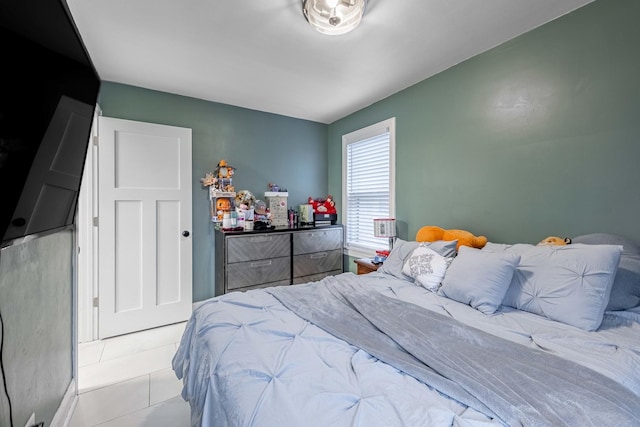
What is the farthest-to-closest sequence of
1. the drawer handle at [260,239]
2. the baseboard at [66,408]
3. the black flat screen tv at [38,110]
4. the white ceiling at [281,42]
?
1. the drawer handle at [260,239]
2. the white ceiling at [281,42]
3. the baseboard at [66,408]
4. the black flat screen tv at [38,110]

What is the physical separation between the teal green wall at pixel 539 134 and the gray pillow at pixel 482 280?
0.67 m

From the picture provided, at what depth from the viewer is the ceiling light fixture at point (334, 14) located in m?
1.71

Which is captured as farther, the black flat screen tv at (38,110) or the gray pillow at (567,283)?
the gray pillow at (567,283)

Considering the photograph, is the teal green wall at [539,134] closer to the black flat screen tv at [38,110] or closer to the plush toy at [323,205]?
the plush toy at [323,205]

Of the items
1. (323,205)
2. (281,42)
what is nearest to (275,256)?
(323,205)

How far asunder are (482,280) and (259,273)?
2267 millimetres

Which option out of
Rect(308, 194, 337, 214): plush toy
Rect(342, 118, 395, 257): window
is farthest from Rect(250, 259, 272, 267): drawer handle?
Rect(342, 118, 395, 257): window

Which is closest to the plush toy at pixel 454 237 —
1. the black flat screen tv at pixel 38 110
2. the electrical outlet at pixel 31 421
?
the black flat screen tv at pixel 38 110

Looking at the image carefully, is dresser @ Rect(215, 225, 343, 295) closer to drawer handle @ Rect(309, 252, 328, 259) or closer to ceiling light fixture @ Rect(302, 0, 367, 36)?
drawer handle @ Rect(309, 252, 328, 259)

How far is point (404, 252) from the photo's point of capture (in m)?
2.35

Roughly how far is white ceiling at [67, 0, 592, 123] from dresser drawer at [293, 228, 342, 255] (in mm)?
1670

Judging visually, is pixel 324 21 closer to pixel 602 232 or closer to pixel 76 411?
pixel 602 232

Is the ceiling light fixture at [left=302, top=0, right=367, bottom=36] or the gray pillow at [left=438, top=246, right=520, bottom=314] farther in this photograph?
the ceiling light fixture at [left=302, top=0, right=367, bottom=36]

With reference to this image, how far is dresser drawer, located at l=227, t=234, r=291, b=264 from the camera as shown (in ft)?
9.83
